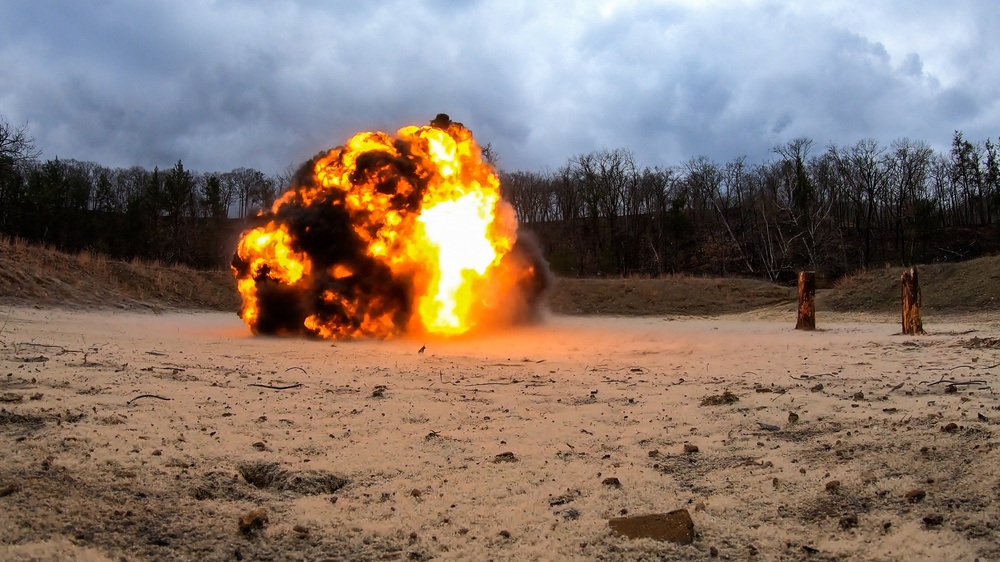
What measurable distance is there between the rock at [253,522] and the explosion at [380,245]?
11487mm

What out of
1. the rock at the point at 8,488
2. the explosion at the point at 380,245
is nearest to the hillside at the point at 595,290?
the explosion at the point at 380,245

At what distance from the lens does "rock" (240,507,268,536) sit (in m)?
3.19


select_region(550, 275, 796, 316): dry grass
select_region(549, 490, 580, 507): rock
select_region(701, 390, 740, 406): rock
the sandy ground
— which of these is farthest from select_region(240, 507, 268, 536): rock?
select_region(550, 275, 796, 316): dry grass

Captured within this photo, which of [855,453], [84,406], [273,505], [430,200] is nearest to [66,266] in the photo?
[430,200]

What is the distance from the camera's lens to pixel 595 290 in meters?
32.9

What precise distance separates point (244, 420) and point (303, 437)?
0.74 meters

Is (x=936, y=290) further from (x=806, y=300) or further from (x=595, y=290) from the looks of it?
(x=595, y=290)

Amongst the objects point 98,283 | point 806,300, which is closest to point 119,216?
point 98,283

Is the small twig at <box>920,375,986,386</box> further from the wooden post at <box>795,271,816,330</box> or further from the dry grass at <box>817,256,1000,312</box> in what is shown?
the dry grass at <box>817,256,1000,312</box>

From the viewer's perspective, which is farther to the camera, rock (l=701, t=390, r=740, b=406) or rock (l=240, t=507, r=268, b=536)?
rock (l=701, t=390, r=740, b=406)

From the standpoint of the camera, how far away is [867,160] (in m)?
53.8

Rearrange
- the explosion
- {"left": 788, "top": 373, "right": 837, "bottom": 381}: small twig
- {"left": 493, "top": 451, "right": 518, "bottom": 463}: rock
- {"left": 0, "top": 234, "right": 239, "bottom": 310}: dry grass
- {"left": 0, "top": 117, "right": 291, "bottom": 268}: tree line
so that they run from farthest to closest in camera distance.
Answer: {"left": 0, "top": 117, "right": 291, "bottom": 268}: tree line < {"left": 0, "top": 234, "right": 239, "bottom": 310}: dry grass < the explosion < {"left": 788, "top": 373, "right": 837, "bottom": 381}: small twig < {"left": 493, "top": 451, "right": 518, "bottom": 463}: rock

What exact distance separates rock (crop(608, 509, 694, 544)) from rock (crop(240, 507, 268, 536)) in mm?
1827

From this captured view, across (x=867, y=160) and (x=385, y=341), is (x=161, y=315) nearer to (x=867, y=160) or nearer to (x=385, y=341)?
(x=385, y=341)
